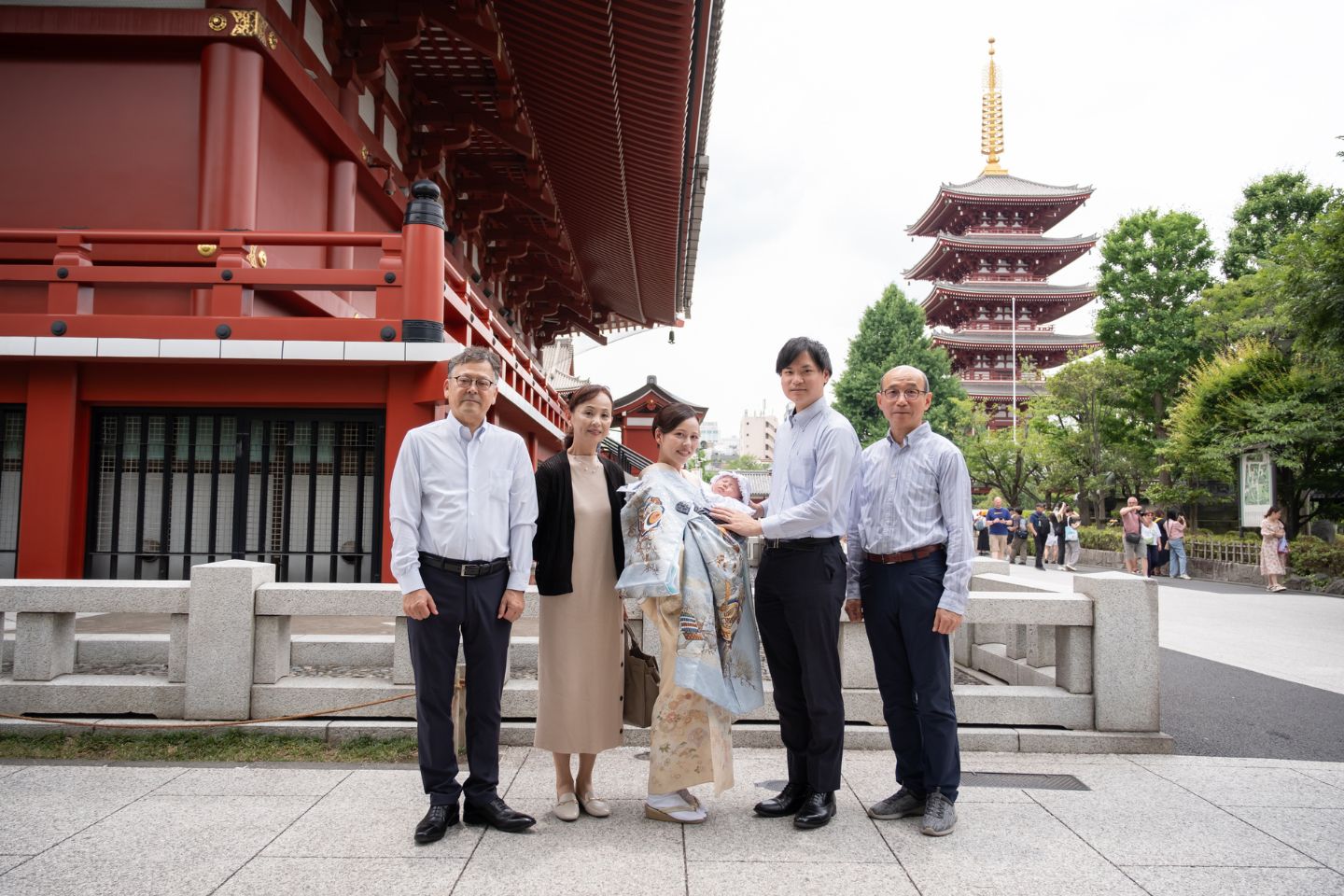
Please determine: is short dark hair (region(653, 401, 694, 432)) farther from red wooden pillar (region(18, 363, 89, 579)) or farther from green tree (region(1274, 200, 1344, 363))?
green tree (region(1274, 200, 1344, 363))

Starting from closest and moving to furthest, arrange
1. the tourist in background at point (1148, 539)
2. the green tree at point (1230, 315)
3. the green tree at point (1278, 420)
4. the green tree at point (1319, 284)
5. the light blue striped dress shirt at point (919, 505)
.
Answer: the light blue striped dress shirt at point (919, 505) < the green tree at point (1319, 284) < the green tree at point (1278, 420) < the tourist in background at point (1148, 539) < the green tree at point (1230, 315)

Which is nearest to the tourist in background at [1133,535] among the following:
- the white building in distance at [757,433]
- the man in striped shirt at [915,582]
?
the man in striped shirt at [915,582]

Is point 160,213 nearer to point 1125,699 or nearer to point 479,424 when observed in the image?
point 479,424

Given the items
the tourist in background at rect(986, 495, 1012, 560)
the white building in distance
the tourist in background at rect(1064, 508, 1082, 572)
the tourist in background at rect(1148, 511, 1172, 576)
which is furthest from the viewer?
the white building in distance

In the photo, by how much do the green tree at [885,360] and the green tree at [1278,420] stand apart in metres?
16.3

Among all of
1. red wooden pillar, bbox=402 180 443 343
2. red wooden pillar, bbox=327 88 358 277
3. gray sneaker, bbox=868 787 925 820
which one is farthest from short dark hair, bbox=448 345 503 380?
red wooden pillar, bbox=327 88 358 277

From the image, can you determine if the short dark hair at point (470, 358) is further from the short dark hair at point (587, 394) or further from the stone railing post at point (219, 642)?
the stone railing post at point (219, 642)

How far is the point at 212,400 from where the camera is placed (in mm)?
6910

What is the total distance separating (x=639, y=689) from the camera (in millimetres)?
3514

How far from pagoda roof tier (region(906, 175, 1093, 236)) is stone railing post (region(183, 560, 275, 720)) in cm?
4224

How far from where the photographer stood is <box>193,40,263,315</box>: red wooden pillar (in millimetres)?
6777

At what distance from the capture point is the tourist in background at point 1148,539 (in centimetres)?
1800

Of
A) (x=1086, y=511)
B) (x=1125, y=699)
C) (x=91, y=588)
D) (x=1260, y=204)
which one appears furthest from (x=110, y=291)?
(x=1260, y=204)

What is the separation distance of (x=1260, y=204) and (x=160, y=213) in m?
32.1
